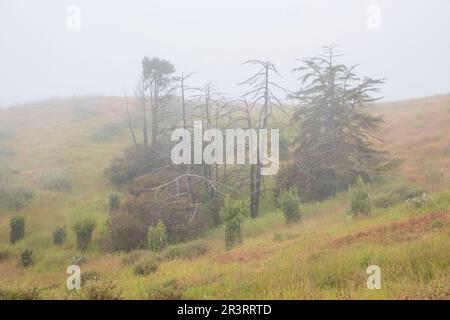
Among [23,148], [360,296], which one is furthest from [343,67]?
[23,148]

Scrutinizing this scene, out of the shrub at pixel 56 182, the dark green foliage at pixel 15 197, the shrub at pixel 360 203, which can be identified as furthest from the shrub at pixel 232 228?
the shrub at pixel 56 182

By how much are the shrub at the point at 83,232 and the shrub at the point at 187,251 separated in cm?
545

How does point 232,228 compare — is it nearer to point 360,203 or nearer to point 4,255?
point 360,203

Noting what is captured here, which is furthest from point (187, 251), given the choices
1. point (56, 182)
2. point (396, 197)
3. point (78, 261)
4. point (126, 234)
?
point (56, 182)

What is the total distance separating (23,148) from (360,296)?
3599 centimetres

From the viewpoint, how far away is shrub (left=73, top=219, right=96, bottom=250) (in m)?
17.0

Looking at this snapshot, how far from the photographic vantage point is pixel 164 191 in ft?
64.4

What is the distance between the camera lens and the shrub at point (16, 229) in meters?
18.3

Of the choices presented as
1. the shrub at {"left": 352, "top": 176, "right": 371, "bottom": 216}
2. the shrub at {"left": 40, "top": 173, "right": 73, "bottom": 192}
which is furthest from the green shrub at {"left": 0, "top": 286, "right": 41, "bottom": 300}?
the shrub at {"left": 40, "top": 173, "right": 73, "bottom": 192}

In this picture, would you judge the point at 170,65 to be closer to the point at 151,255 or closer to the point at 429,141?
the point at 429,141

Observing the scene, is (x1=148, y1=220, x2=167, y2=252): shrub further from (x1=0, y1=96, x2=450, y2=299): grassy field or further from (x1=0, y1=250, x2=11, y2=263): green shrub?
(x1=0, y1=250, x2=11, y2=263): green shrub

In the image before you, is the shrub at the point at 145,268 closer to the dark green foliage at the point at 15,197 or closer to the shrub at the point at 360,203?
the shrub at the point at 360,203
